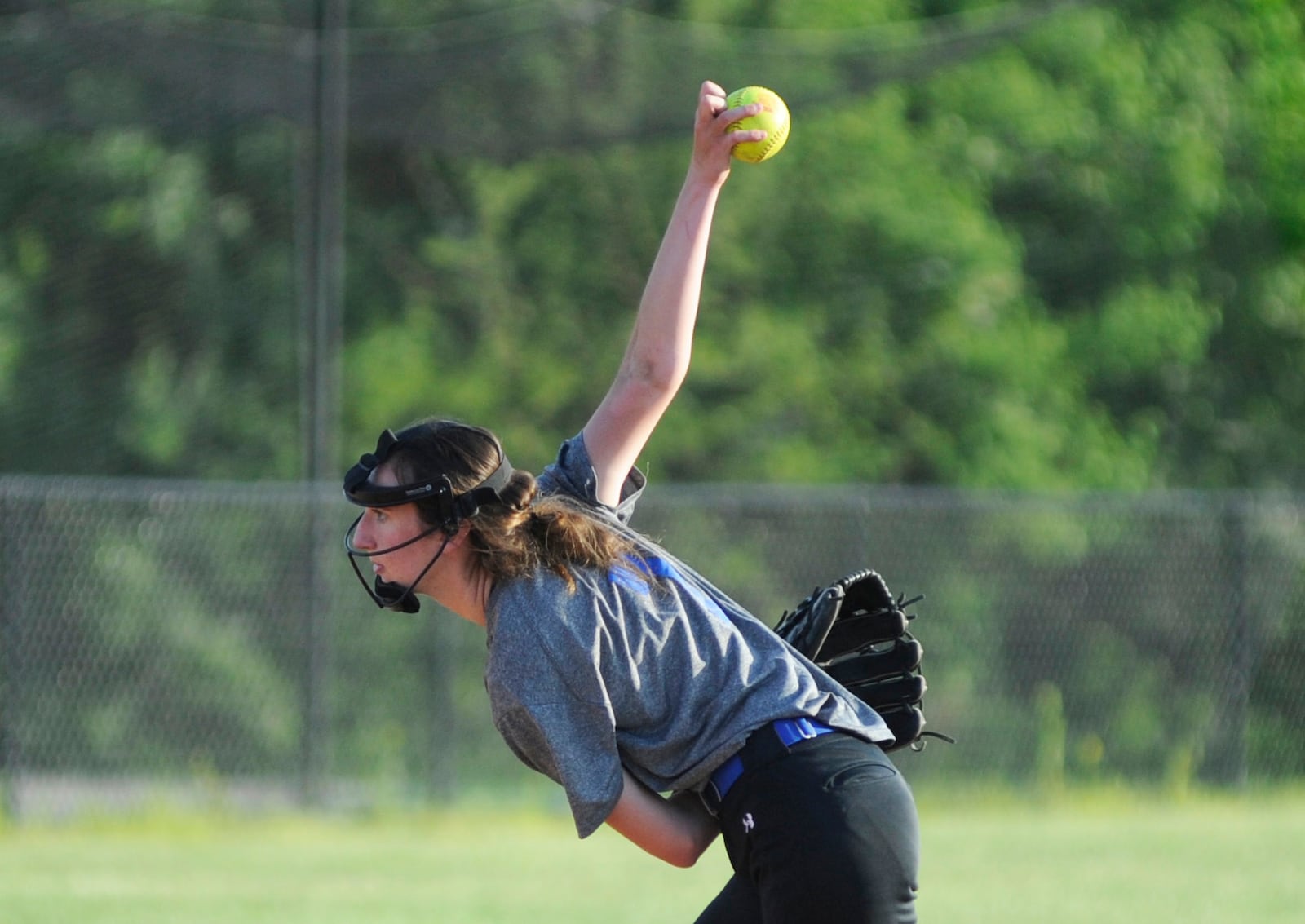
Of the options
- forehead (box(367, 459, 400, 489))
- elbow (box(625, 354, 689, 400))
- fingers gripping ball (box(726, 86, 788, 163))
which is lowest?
forehead (box(367, 459, 400, 489))

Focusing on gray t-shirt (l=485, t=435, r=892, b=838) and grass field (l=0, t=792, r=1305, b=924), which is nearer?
gray t-shirt (l=485, t=435, r=892, b=838)

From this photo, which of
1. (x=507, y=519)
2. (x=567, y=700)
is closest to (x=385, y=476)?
(x=507, y=519)

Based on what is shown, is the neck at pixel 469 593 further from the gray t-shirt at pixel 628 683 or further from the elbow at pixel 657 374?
the elbow at pixel 657 374

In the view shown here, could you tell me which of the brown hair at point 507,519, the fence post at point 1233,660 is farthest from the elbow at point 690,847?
the fence post at point 1233,660

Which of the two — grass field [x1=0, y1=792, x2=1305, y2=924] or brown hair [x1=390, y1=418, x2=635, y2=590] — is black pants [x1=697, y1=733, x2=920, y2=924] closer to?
brown hair [x1=390, y1=418, x2=635, y2=590]

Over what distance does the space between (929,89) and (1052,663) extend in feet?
23.7

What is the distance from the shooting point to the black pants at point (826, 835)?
9.29 ft

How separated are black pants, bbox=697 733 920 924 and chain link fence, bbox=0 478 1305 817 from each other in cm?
825

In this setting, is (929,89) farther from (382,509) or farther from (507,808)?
(382,509)

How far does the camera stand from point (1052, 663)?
43.0 feet

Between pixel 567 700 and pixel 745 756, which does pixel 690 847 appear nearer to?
pixel 745 756

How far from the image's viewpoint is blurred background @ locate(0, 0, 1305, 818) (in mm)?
11781

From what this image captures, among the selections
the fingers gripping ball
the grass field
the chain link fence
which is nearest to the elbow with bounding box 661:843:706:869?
the fingers gripping ball

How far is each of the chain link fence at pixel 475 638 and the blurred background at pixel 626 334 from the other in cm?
3
